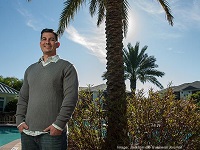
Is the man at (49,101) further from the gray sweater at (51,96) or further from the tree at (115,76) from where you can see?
the tree at (115,76)

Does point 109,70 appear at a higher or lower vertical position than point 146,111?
higher

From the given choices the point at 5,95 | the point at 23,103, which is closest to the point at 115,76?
the point at 23,103

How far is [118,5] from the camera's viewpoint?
23.1ft

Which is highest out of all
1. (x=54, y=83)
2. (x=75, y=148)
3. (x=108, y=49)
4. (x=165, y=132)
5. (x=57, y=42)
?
(x=108, y=49)

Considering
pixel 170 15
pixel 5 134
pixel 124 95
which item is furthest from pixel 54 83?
pixel 5 134

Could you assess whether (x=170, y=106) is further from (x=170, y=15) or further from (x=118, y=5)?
(x=170, y=15)

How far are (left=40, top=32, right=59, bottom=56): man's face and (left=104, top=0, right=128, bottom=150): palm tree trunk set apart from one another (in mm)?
2344

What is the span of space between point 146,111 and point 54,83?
93.1 inches

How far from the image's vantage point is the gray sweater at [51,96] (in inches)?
102

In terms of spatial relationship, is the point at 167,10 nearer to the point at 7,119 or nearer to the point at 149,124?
the point at 149,124

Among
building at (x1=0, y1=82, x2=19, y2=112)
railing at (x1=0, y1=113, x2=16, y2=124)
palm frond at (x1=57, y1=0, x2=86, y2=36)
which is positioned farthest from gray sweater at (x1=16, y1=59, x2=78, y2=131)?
building at (x1=0, y1=82, x2=19, y2=112)

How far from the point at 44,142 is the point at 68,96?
54cm

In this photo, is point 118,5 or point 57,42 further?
point 118,5

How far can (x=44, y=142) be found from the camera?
2568mm
